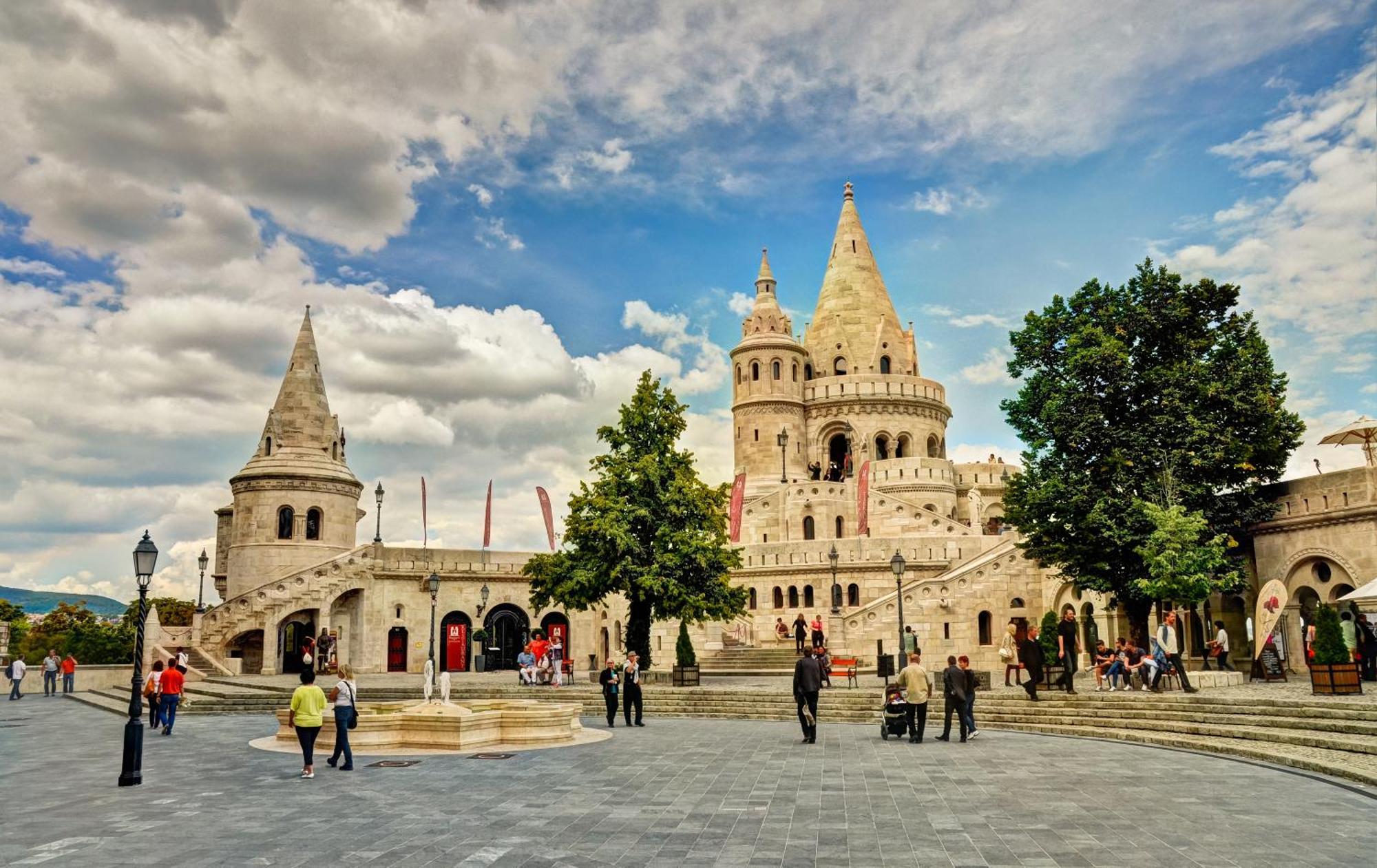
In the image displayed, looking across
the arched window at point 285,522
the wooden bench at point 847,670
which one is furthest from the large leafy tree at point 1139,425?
the arched window at point 285,522

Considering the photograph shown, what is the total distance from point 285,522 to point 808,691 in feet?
100

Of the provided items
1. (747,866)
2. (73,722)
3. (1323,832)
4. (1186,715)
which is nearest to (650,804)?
(747,866)

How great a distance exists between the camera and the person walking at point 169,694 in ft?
68.1

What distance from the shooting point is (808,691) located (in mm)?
17734

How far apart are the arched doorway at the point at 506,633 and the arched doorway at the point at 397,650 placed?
380cm

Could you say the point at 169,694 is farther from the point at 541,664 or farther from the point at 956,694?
the point at 956,694

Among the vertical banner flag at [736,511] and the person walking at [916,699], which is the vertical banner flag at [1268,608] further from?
the vertical banner flag at [736,511]

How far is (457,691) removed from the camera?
28984 millimetres

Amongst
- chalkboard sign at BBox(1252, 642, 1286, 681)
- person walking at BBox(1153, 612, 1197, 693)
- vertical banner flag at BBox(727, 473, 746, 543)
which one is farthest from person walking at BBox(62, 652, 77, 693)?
chalkboard sign at BBox(1252, 642, 1286, 681)

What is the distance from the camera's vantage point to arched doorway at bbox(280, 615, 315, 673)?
129ft

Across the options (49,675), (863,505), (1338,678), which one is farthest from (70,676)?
(1338,678)

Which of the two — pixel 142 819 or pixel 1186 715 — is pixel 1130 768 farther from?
pixel 142 819

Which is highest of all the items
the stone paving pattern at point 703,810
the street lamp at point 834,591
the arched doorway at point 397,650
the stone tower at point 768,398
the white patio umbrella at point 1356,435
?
the stone tower at point 768,398

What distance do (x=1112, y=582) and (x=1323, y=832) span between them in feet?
60.8
